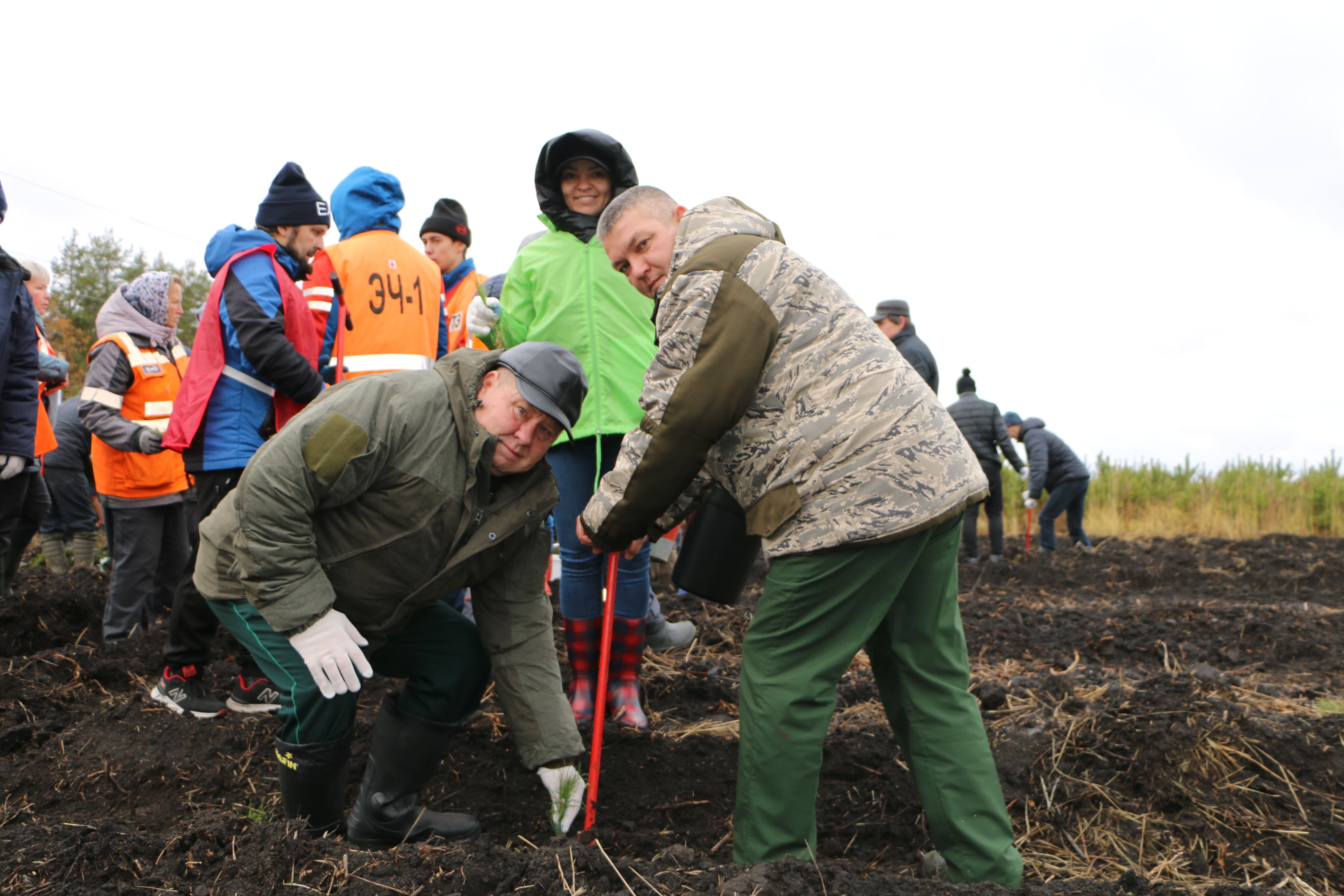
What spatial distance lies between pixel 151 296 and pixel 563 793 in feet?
11.8

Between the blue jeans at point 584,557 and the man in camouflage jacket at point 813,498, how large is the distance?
0.99 meters

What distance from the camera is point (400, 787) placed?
8.18 ft

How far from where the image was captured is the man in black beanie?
18.2ft

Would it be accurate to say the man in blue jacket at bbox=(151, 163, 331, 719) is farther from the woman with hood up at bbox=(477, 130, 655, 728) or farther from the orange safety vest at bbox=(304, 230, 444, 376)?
the woman with hood up at bbox=(477, 130, 655, 728)

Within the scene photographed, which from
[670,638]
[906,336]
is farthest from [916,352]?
[670,638]

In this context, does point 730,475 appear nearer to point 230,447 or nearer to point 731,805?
point 731,805

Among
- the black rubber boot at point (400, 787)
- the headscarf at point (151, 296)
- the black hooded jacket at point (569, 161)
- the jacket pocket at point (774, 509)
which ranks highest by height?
the black hooded jacket at point (569, 161)

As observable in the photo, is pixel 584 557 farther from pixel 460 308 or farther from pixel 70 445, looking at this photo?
pixel 70 445

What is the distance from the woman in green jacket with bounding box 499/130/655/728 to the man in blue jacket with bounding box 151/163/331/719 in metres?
0.98

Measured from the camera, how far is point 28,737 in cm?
333

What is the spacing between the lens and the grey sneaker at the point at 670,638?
4.59 metres

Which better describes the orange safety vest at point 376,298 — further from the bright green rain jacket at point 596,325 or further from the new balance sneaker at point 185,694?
the new balance sneaker at point 185,694

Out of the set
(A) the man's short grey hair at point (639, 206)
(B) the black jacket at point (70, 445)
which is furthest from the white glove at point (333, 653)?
(B) the black jacket at point (70, 445)

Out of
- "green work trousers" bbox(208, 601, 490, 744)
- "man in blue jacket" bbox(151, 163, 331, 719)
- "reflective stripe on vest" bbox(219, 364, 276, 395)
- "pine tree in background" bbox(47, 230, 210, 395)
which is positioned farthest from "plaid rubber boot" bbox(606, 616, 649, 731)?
"pine tree in background" bbox(47, 230, 210, 395)
